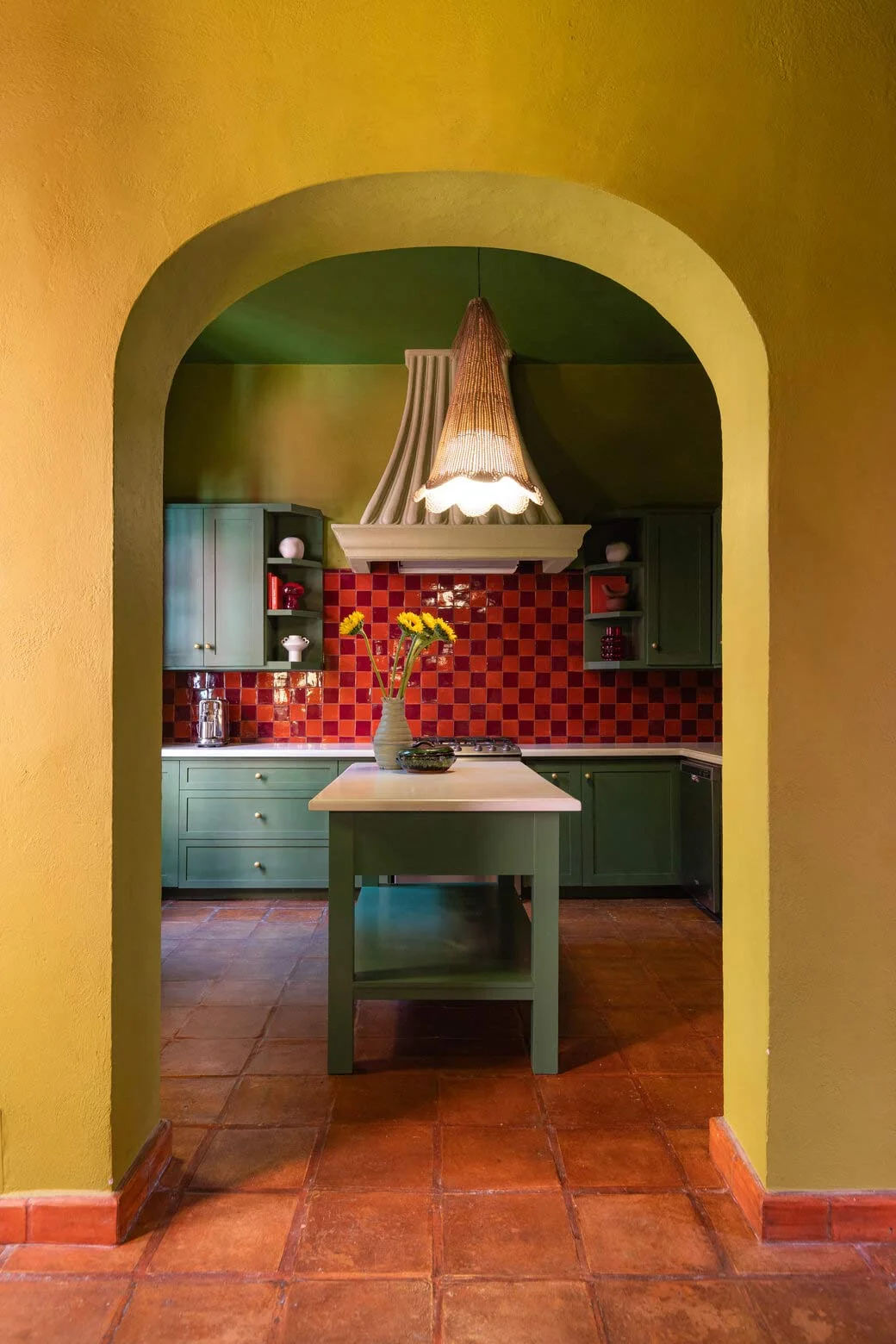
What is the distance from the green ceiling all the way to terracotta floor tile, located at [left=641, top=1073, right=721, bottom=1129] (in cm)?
351

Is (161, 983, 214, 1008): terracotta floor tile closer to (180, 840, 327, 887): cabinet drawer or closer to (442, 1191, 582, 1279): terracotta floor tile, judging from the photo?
(180, 840, 327, 887): cabinet drawer

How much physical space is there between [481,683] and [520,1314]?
395 centimetres

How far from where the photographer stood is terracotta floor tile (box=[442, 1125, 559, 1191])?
2018 mm

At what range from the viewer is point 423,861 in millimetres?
2645

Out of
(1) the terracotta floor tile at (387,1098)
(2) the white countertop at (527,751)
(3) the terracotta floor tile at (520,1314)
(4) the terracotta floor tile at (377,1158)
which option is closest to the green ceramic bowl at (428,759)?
(1) the terracotta floor tile at (387,1098)

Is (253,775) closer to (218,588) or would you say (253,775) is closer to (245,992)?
(218,588)

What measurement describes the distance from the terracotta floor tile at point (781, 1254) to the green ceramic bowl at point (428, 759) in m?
1.88

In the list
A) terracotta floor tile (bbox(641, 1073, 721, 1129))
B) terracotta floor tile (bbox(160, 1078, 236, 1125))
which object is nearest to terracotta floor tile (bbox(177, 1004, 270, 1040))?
terracotta floor tile (bbox(160, 1078, 236, 1125))

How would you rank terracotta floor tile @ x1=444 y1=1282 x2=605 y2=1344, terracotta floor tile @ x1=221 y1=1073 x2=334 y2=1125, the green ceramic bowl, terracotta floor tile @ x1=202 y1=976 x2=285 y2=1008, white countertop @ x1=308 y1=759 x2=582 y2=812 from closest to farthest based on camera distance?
terracotta floor tile @ x1=444 y1=1282 x2=605 y2=1344
terracotta floor tile @ x1=221 y1=1073 x2=334 y2=1125
white countertop @ x1=308 y1=759 x2=582 y2=812
terracotta floor tile @ x1=202 y1=976 x2=285 y2=1008
the green ceramic bowl

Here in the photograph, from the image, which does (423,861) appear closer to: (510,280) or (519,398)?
(510,280)

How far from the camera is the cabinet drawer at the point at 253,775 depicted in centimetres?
472

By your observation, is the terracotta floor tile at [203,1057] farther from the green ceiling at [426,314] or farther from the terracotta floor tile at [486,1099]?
the green ceiling at [426,314]

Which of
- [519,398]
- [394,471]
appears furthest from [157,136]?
[519,398]

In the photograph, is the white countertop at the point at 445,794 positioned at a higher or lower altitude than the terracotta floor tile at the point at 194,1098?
higher
